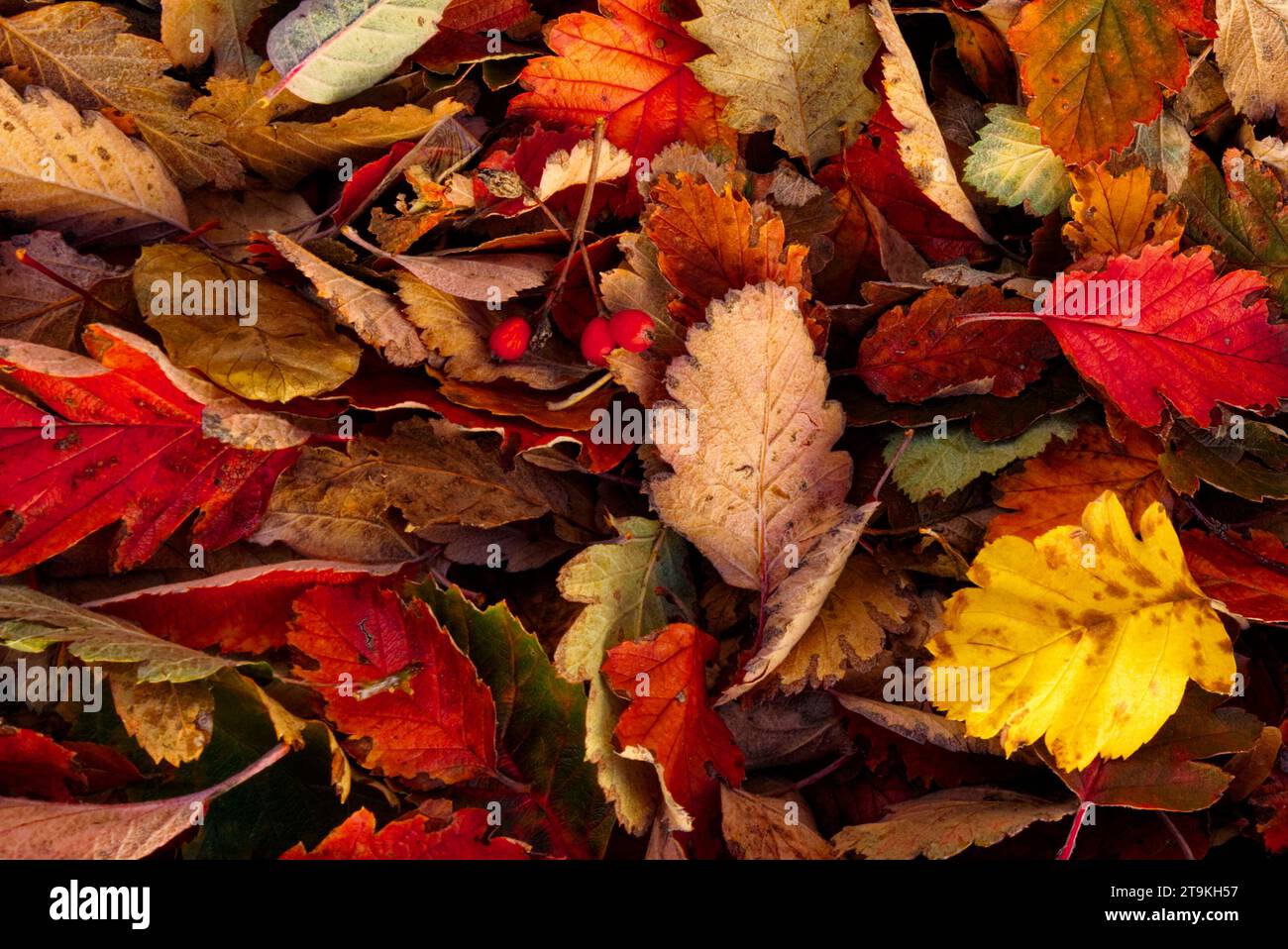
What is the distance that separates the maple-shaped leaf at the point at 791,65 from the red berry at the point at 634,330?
0.86 ft

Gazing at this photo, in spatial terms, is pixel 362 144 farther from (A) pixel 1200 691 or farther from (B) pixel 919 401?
(A) pixel 1200 691

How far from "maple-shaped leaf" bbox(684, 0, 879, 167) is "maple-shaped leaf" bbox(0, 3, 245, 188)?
58 centimetres

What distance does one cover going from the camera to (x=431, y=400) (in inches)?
47.9

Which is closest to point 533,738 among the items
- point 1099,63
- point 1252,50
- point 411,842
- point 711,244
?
point 411,842

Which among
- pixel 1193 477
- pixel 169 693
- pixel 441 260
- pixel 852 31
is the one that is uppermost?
pixel 852 31

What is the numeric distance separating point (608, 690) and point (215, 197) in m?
0.76

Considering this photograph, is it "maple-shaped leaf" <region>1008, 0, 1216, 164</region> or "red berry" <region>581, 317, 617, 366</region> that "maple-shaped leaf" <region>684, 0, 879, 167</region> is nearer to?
"maple-shaped leaf" <region>1008, 0, 1216, 164</region>

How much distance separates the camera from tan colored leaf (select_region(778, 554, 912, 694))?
1.22m

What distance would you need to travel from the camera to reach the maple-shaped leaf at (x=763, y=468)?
118 centimetres

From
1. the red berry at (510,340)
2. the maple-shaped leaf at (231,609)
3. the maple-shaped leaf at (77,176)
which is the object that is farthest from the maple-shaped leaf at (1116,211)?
the maple-shaped leaf at (77,176)

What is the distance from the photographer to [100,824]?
117 centimetres

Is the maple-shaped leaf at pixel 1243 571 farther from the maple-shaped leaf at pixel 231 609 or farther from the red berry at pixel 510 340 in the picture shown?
the maple-shaped leaf at pixel 231 609

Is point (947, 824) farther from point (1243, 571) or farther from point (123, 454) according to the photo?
point (123, 454)

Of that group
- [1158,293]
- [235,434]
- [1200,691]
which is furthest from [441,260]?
[1200,691]
